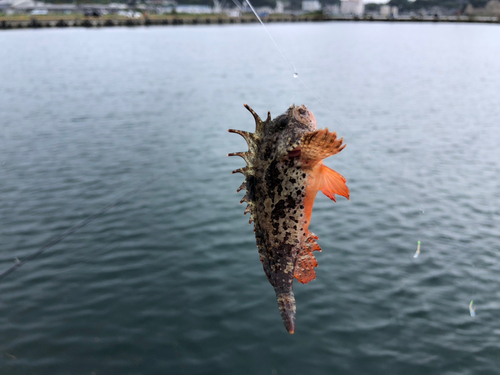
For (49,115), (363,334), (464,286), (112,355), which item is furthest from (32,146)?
(464,286)

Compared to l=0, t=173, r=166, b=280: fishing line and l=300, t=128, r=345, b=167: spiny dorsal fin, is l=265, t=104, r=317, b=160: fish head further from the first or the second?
l=0, t=173, r=166, b=280: fishing line

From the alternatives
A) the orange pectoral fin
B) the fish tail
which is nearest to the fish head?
the orange pectoral fin

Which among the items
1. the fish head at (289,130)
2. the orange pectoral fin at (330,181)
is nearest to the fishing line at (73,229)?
the fish head at (289,130)

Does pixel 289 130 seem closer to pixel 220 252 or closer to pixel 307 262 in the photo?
pixel 307 262

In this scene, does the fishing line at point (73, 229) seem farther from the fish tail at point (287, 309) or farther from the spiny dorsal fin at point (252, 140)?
the fish tail at point (287, 309)

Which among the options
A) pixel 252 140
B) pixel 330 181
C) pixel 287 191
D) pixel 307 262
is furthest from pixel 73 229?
pixel 330 181

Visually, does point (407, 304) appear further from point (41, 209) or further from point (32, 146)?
point (32, 146)
